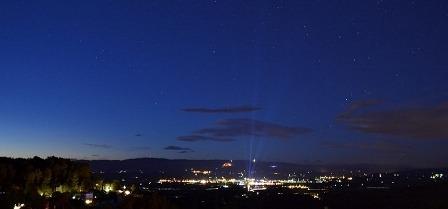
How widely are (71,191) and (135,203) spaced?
46.3 ft

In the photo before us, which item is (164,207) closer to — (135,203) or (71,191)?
(135,203)

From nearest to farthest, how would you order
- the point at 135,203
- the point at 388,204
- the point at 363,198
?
1. the point at 135,203
2. the point at 388,204
3. the point at 363,198

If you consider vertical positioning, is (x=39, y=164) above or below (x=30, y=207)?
above

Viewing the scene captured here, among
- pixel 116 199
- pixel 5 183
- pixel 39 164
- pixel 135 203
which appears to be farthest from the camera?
pixel 39 164

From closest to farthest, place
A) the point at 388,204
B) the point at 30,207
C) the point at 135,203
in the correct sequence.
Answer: the point at 30,207
the point at 135,203
the point at 388,204

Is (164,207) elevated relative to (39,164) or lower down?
lower down

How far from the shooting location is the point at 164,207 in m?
65.2

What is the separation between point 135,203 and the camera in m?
61.9

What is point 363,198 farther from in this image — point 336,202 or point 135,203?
point 135,203

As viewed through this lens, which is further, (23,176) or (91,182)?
(91,182)

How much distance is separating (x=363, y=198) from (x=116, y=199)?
89120 millimetres

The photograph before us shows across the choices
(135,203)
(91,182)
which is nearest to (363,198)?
(91,182)

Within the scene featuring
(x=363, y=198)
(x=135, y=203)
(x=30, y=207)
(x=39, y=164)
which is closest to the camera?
(x=30, y=207)

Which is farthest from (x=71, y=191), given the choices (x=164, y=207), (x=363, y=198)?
(x=363, y=198)
